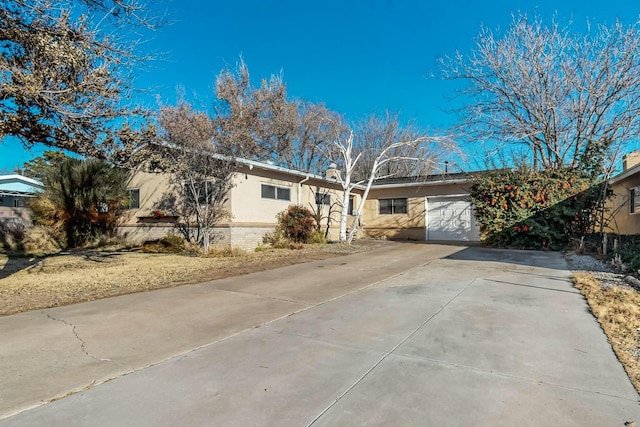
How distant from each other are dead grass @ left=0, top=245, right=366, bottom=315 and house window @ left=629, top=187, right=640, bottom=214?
1000cm

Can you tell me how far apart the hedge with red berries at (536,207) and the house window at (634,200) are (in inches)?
56.5

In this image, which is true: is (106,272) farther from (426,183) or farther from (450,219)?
(450,219)

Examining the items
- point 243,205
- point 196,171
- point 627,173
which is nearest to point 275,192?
point 243,205

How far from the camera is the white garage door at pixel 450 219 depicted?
695 inches

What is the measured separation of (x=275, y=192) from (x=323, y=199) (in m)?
3.39

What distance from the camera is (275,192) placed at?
14859mm

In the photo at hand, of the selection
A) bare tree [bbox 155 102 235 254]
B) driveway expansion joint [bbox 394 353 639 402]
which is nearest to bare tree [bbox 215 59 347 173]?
bare tree [bbox 155 102 235 254]

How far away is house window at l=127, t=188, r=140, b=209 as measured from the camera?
52.0ft

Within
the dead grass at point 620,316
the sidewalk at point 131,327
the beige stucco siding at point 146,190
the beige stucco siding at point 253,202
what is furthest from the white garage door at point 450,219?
the beige stucco siding at point 146,190

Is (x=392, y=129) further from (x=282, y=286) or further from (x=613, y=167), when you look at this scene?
(x=282, y=286)

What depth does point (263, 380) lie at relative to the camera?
10.3 ft

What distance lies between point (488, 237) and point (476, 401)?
12.6 meters

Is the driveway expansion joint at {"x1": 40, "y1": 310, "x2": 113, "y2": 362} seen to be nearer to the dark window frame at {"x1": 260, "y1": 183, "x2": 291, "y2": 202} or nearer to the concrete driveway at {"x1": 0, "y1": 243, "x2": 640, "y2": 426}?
the concrete driveway at {"x1": 0, "y1": 243, "x2": 640, "y2": 426}

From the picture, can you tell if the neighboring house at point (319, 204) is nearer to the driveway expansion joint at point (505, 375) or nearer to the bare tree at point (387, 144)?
the bare tree at point (387, 144)
